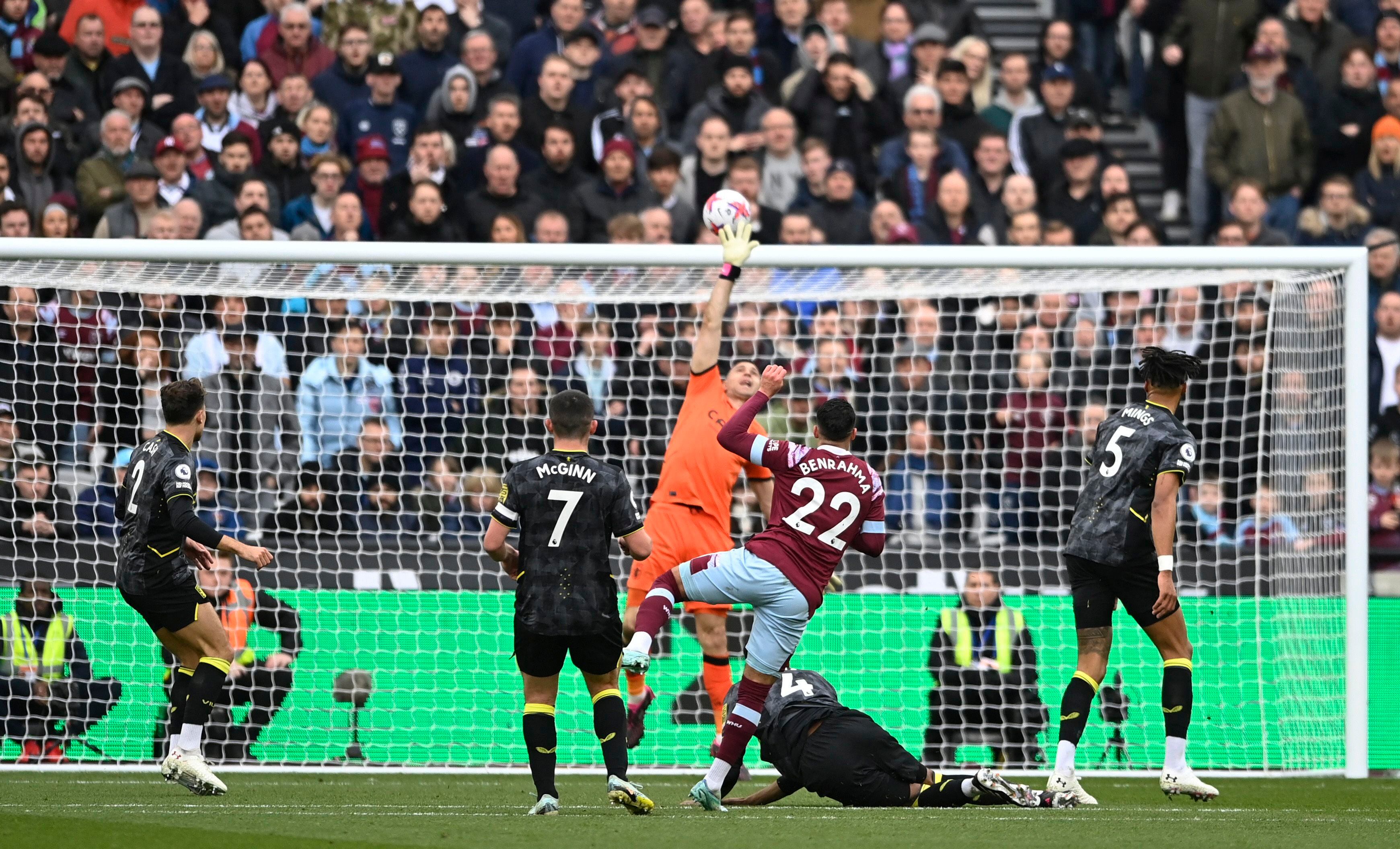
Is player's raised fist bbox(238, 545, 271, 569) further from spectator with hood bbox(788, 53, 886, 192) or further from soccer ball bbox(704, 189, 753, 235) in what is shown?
spectator with hood bbox(788, 53, 886, 192)

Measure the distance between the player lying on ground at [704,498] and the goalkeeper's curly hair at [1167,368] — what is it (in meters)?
1.99

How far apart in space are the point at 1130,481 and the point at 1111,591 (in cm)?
52

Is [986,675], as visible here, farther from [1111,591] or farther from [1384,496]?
[1384,496]

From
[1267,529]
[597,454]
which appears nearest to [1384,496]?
[1267,529]

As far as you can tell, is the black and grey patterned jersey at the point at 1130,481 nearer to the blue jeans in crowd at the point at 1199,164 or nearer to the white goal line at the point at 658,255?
the white goal line at the point at 658,255

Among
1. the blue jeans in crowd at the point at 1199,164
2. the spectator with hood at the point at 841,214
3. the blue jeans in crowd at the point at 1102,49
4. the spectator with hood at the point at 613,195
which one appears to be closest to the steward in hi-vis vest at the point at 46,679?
the spectator with hood at the point at 613,195

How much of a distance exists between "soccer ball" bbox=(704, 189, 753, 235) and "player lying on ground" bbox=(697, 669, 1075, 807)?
226cm

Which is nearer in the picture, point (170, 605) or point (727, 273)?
point (170, 605)

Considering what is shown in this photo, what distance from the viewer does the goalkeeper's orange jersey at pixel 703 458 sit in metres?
9.03

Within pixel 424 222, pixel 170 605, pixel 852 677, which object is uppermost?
pixel 424 222

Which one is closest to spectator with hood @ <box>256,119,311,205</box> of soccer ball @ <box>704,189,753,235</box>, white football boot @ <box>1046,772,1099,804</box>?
soccer ball @ <box>704,189,753,235</box>

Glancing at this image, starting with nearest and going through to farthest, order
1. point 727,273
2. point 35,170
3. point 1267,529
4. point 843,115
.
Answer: point 727,273 < point 1267,529 < point 35,170 < point 843,115

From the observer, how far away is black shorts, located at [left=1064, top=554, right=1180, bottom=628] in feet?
26.3

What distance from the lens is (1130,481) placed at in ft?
26.4
